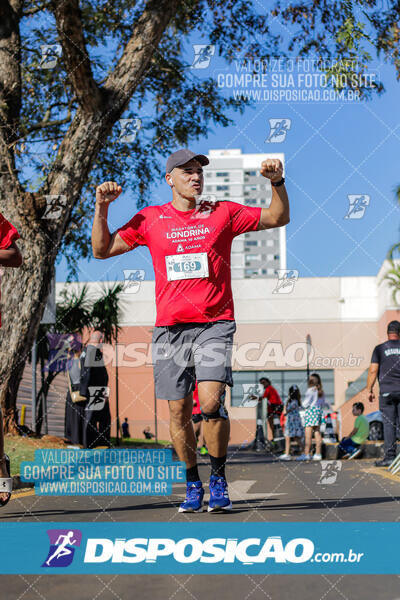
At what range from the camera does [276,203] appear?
4.31m

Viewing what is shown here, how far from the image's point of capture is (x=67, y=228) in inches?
411

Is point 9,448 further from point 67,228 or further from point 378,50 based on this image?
point 378,50

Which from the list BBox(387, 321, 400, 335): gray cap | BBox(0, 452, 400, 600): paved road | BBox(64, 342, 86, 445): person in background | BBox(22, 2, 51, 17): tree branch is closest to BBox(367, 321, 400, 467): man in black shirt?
BBox(387, 321, 400, 335): gray cap

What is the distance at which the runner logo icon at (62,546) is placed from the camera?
9.62 ft

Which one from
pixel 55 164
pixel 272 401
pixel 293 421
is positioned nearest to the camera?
pixel 55 164

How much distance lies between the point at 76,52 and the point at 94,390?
4.35m

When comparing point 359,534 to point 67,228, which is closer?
point 359,534

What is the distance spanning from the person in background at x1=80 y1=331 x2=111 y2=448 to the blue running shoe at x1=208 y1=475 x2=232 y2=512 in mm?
6088

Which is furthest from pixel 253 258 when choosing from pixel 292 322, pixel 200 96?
pixel 200 96

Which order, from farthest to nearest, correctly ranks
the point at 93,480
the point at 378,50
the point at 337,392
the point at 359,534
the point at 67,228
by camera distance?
1. the point at 337,392
2. the point at 378,50
3. the point at 67,228
4. the point at 93,480
5. the point at 359,534

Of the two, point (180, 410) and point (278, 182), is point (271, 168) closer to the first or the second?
point (278, 182)

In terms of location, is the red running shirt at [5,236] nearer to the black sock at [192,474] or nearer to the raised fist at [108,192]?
the raised fist at [108,192]

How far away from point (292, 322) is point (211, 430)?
4031 centimetres

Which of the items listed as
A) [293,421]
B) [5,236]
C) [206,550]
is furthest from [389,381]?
[206,550]
